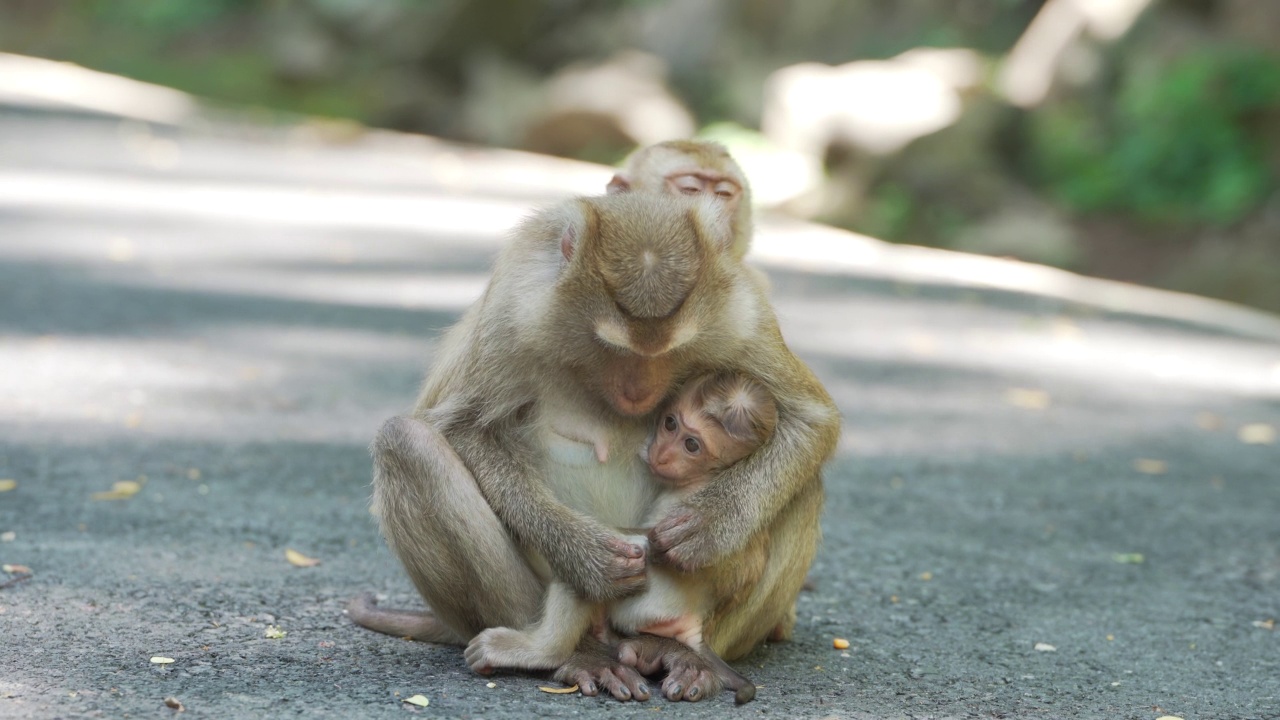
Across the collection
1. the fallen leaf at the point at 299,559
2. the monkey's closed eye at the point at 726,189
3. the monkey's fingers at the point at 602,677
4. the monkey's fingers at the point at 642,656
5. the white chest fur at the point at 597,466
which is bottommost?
the fallen leaf at the point at 299,559

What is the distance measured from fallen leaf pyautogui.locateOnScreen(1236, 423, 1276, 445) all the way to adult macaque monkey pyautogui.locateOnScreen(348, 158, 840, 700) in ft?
14.5

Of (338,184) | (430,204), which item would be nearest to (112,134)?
(338,184)

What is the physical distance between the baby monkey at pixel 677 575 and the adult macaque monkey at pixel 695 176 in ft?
6.22

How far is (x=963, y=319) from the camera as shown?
1052cm

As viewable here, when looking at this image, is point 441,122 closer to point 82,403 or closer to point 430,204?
point 430,204

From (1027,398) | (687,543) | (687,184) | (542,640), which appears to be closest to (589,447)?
(687,543)

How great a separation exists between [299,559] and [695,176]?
2111 millimetres

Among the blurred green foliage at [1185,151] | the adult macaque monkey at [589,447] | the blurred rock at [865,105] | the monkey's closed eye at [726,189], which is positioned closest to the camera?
the adult macaque monkey at [589,447]

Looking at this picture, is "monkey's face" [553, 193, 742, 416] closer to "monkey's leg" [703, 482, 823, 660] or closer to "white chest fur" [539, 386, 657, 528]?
"white chest fur" [539, 386, 657, 528]

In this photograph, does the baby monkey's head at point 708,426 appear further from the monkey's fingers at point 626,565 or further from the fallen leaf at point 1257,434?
the fallen leaf at point 1257,434

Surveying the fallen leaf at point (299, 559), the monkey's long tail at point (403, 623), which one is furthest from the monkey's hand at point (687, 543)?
the fallen leaf at point (299, 559)

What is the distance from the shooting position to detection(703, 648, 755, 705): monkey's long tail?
142 inches

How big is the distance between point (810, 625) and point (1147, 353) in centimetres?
606

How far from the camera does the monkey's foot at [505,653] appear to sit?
3602mm
